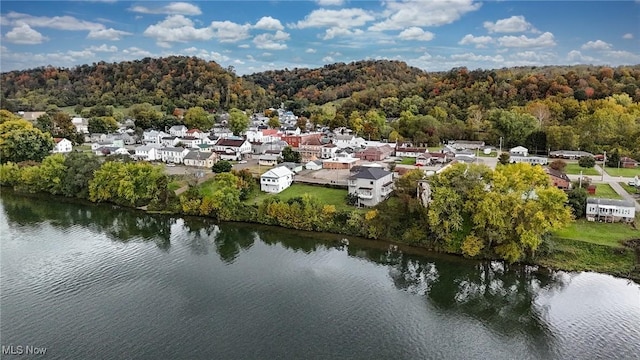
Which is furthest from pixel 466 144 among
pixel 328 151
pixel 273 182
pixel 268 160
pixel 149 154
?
pixel 149 154

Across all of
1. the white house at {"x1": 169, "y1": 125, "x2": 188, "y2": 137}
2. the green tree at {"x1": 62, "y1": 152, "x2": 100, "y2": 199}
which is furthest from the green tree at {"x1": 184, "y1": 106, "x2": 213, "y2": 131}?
the green tree at {"x1": 62, "y1": 152, "x2": 100, "y2": 199}

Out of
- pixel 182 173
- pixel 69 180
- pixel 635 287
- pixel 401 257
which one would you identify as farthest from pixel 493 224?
pixel 69 180

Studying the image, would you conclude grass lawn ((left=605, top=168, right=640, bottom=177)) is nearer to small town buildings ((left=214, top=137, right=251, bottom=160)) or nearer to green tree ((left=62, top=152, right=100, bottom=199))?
small town buildings ((left=214, top=137, right=251, bottom=160))

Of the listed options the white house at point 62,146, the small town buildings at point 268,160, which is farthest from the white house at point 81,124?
the small town buildings at point 268,160

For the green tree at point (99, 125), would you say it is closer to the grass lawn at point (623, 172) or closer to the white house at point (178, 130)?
the white house at point (178, 130)

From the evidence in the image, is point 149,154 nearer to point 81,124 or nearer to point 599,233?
point 81,124
